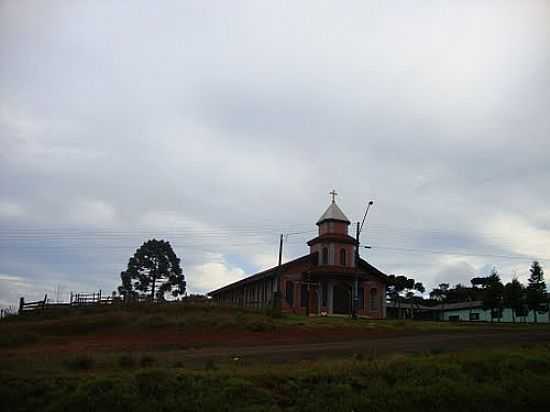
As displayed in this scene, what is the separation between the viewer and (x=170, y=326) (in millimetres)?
33719

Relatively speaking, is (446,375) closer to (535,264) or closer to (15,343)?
(15,343)

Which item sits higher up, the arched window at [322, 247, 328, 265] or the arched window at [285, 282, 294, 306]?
the arched window at [322, 247, 328, 265]

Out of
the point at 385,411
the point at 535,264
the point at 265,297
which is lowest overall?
the point at 385,411

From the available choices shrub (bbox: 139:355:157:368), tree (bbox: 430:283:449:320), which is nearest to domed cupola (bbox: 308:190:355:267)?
shrub (bbox: 139:355:157:368)

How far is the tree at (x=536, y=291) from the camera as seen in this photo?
5303 centimetres

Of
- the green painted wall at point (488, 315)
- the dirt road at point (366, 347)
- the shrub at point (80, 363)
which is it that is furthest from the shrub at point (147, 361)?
the green painted wall at point (488, 315)

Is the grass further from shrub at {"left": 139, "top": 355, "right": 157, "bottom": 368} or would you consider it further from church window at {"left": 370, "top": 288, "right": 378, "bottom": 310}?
church window at {"left": 370, "top": 288, "right": 378, "bottom": 310}

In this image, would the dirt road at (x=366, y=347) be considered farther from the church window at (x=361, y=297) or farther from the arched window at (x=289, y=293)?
the church window at (x=361, y=297)

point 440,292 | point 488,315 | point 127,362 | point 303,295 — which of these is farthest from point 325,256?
point 440,292

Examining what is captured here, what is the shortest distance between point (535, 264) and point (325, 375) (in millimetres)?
48043

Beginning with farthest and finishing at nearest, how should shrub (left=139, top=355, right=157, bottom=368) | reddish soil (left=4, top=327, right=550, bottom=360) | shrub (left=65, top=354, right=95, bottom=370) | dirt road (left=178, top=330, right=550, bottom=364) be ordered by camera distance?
reddish soil (left=4, top=327, right=550, bottom=360) → dirt road (left=178, top=330, right=550, bottom=364) → shrub (left=139, top=355, right=157, bottom=368) → shrub (left=65, top=354, right=95, bottom=370)

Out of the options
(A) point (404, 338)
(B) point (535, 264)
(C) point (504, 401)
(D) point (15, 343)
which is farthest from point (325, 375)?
(B) point (535, 264)

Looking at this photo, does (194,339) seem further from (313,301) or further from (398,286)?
(398,286)

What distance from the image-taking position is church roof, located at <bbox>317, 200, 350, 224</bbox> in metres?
51.5
